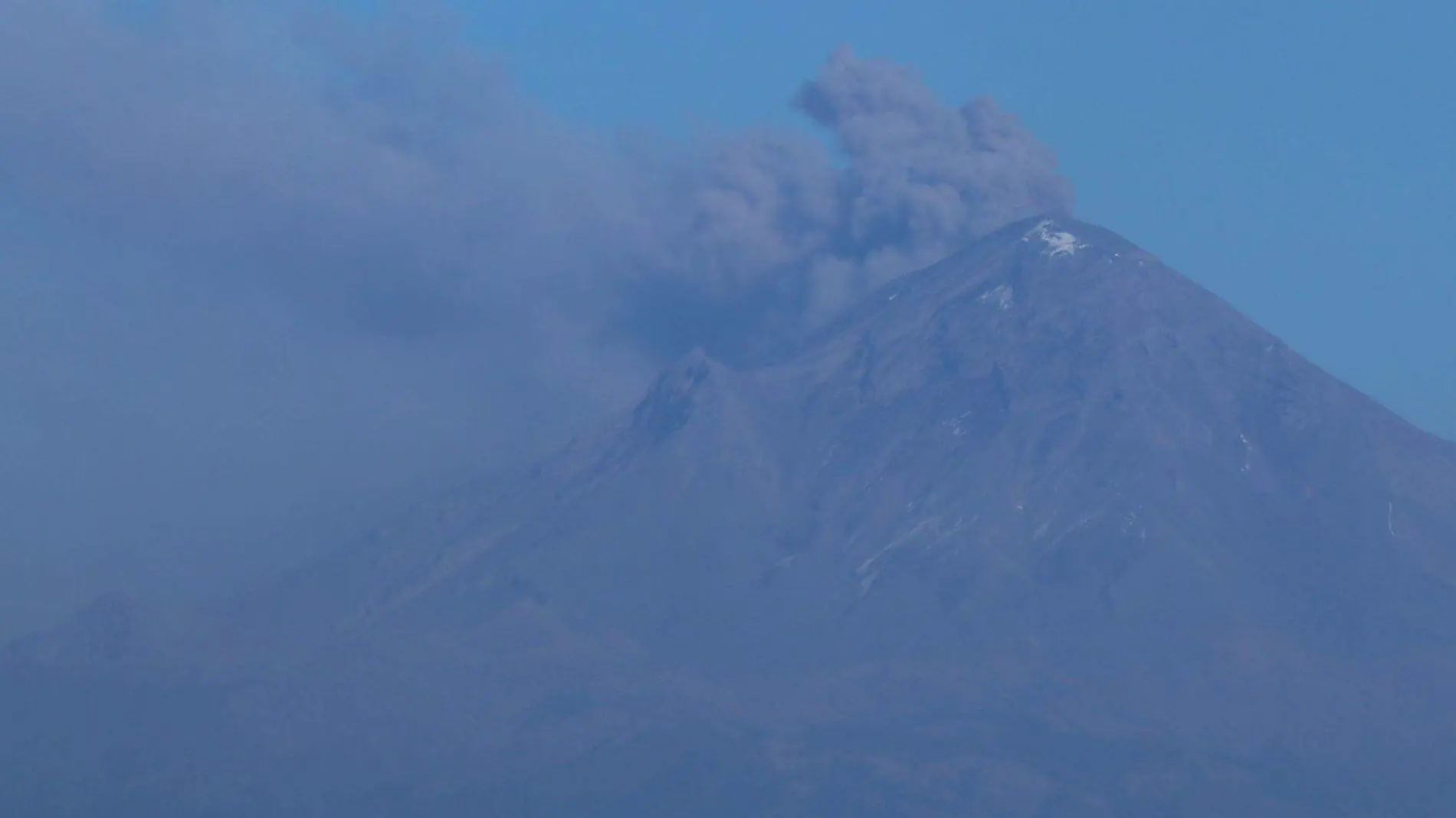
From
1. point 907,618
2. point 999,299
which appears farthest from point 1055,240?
point 907,618

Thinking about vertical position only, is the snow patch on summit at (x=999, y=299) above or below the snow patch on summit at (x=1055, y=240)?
below

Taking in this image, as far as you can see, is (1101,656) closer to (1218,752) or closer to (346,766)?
(1218,752)

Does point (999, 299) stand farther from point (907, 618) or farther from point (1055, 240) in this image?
point (907, 618)

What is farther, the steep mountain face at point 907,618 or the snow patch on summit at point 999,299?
the snow patch on summit at point 999,299

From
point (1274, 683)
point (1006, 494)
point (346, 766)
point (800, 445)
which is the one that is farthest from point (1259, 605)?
point (346, 766)

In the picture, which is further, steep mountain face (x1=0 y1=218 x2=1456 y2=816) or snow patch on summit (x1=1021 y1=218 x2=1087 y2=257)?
snow patch on summit (x1=1021 y1=218 x2=1087 y2=257)
